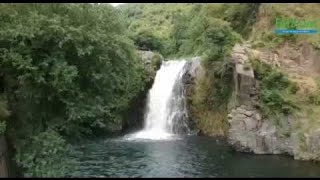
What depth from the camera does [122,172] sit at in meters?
24.2

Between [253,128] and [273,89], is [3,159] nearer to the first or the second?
[253,128]

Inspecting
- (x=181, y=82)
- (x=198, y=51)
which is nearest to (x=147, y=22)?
(x=198, y=51)

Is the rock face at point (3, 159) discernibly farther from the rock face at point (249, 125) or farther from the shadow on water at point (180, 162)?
the rock face at point (249, 125)

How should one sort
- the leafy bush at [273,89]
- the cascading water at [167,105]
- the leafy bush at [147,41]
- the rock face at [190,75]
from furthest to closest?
the leafy bush at [147,41] < the rock face at [190,75] < the cascading water at [167,105] < the leafy bush at [273,89]

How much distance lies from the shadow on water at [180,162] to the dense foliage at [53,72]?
15.4 ft

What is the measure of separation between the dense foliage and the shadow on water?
4.69 m

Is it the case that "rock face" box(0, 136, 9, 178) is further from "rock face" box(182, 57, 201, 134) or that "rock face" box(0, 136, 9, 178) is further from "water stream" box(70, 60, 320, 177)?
"rock face" box(182, 57, 201, 134)

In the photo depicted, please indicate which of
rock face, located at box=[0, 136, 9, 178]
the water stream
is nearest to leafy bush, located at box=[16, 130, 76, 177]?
rock face, located at box=[0, 136, 9, 178]

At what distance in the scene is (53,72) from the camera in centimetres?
1639

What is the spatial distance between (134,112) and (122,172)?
16.0m

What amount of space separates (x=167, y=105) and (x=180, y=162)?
1343cm

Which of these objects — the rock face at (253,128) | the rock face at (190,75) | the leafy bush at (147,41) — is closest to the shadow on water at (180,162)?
the rock face at (253,128)

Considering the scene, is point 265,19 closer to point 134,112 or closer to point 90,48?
point 134,112

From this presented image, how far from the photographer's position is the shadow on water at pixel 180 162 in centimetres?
2414
